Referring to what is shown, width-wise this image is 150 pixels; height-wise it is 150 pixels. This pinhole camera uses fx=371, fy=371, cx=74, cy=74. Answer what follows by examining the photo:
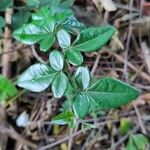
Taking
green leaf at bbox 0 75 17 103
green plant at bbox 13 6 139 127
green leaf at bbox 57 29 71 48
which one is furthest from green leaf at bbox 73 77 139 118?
green leaf at bbox 0 75 17 103

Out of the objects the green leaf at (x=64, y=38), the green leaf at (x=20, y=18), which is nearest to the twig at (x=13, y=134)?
the green leaf at (x=20, y=18)

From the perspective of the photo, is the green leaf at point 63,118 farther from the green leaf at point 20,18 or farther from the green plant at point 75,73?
the green leaf at point 20,18

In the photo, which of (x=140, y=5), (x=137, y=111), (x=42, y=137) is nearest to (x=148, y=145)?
(x=137, y=111)

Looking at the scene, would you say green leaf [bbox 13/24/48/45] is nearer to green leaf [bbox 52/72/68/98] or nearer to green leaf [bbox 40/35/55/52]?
green leaf [bbox 40/35/55/52]

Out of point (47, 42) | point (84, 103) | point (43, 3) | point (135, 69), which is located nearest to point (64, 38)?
point (47, 42)

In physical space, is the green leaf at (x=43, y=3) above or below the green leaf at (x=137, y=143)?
above

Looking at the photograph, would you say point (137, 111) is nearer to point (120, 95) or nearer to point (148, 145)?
point (148, 145)
